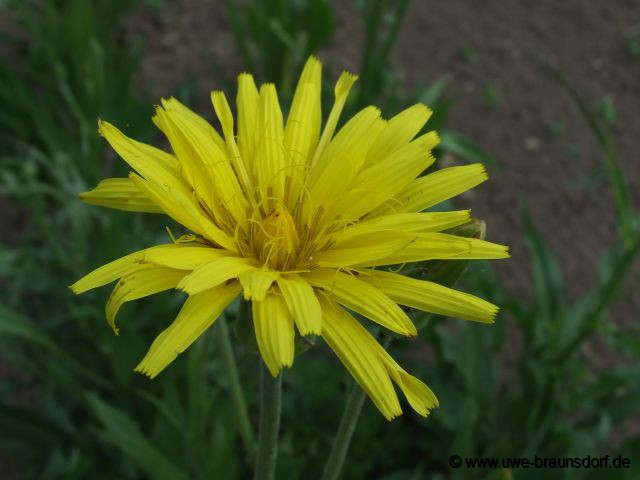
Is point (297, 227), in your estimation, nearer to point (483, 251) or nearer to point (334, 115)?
point (334, 115)

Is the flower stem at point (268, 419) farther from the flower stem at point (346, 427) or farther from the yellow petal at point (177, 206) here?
the yellow petal at point (177, 206)

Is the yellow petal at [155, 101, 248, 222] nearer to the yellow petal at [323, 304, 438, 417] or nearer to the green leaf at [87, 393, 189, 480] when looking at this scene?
the yellow petal at [323, 304, 438, 417]

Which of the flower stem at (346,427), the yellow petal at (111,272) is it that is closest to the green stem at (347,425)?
the flower stem at (346,427)

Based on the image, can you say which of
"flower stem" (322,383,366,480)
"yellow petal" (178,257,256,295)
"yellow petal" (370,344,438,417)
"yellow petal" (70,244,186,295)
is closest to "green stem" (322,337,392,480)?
"flower stem" (322,383,366,480)

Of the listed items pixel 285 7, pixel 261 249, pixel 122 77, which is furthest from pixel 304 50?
pixel 261 249

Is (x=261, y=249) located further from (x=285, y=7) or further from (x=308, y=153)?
(x=285, y=7)

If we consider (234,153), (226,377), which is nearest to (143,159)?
(234,153)
